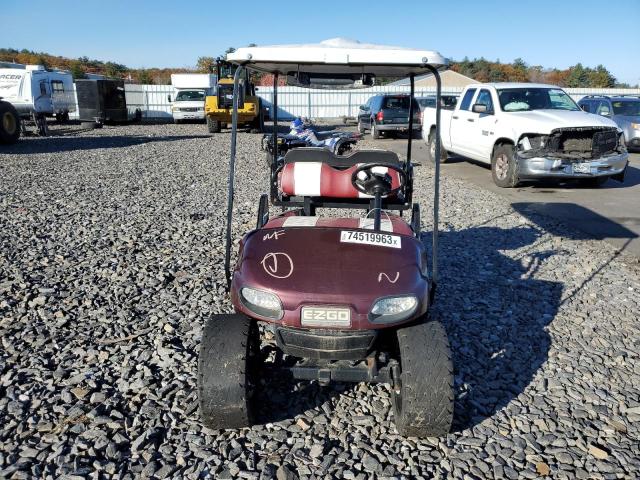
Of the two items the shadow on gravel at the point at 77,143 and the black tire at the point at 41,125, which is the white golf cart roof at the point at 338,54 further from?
the black tire at the point at 41,125

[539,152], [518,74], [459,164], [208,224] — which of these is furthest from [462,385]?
[518,74]

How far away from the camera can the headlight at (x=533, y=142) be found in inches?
369

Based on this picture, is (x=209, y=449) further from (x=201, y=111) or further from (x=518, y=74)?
(x=518, y=74)

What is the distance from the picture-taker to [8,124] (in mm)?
16109

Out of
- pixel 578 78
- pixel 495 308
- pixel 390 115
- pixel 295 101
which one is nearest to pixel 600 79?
pixel 578 78

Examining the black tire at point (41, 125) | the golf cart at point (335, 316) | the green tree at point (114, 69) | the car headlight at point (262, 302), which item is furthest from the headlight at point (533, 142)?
the green tree at point (114, 69)

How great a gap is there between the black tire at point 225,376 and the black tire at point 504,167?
8297 millimetres

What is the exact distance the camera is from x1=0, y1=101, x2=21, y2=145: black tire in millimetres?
15789

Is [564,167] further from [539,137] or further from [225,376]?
[225,376]

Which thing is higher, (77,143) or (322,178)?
(322,178)

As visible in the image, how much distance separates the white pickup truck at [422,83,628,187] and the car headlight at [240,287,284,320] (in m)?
8.05

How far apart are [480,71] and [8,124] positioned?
6669cm

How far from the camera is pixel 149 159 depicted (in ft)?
45.7

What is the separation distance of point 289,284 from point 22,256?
13.9 feet
